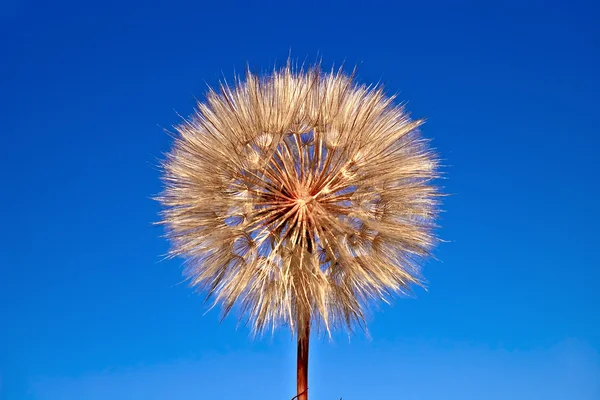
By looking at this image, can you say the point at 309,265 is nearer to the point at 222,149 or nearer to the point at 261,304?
the point at 261,304

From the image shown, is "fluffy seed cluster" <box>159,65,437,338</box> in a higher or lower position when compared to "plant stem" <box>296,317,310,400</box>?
higher

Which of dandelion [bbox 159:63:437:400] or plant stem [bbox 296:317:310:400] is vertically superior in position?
dandelion [bbox 159:63:437:400]

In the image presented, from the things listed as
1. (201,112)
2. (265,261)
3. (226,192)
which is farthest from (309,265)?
(201,112)

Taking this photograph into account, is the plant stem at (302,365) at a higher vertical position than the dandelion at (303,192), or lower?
lower
